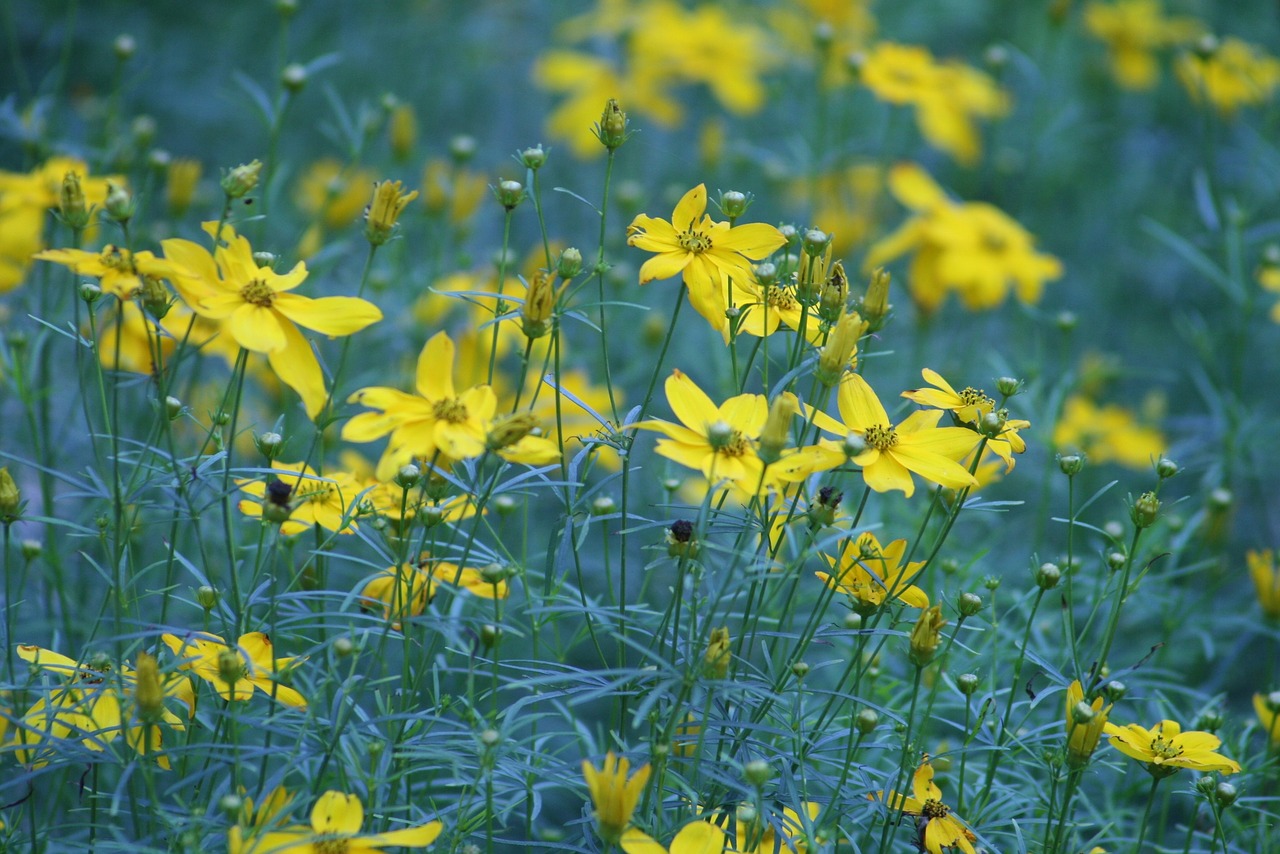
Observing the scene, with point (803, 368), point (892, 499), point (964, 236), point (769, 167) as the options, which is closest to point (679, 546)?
point (803, 368)

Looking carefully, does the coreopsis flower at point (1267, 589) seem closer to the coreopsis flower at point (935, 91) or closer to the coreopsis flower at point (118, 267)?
the coreopsis flower at point (935, 91)

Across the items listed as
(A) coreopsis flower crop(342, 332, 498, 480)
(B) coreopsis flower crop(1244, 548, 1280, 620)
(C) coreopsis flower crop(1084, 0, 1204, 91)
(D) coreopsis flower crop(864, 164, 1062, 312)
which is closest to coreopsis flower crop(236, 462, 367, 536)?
(A) coreopsis flower crop(342, 332, 498, 480)

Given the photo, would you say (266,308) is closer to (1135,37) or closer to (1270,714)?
(1270,714)

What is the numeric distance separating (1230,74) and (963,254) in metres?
0.77

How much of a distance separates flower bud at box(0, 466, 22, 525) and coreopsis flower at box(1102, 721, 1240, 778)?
96 centimetres

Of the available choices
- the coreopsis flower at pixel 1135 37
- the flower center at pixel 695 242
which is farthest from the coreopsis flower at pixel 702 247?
the coreopsis flower at pixel 1135 37

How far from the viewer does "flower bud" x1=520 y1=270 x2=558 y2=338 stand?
985 millimetres

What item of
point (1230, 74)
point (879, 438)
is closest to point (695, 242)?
point (879, 438)

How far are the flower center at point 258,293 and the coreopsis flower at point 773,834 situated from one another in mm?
559

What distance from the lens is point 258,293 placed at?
3.26 ft

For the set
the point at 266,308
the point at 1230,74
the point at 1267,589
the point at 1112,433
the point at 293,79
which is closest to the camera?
the point at 266,308

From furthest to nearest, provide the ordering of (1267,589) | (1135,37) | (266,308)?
(1135,37), (1267,589), (266,308)

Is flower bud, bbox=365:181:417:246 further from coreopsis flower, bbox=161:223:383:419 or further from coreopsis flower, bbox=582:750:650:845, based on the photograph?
coreopsis flower, bbox=582:750:650:845

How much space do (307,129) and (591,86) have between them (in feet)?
2.56
